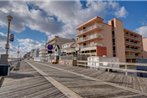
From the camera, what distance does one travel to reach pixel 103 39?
4094 centimetres

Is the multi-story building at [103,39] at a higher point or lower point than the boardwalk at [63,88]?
higher

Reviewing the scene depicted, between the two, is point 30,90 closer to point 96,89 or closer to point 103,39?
point 96,89

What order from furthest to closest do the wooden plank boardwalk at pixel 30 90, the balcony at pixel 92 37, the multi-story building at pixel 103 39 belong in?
the multi-story building at pixel 103 39, the balcony at pixel 92 37, the wooden plank boardwalk at pixel 30 90

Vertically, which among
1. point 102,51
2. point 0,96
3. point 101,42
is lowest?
point 0,96

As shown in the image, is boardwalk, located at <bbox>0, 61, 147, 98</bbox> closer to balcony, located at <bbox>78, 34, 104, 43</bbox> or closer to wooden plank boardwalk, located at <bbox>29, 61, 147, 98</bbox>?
wooden plank boardwalk, located at <bbox>29, 61, 147, 98</bbox>

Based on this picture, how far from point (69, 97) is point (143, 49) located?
63.4 m

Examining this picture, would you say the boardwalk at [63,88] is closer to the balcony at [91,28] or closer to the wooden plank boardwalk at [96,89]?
the wooden plank boardwalk at [96,89]

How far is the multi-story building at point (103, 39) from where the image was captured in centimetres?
3881

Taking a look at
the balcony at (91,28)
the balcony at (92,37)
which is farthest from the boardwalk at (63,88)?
the balcony at (91,28)

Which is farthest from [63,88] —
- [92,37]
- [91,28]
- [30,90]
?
[91,28]

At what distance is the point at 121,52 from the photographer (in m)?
45.3

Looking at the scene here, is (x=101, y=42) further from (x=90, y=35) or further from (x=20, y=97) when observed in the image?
(x=20, y=97)

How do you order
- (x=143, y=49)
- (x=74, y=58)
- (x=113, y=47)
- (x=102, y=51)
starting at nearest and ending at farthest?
(x=74, y=58) < (x=102, y=51) < (x=113, y=47) < (x=143, y=49)

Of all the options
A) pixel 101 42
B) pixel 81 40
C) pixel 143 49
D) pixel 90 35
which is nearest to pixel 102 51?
pixel 101 42
